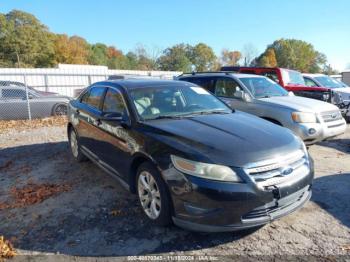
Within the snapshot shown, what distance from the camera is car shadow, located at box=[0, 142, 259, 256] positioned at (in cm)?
304

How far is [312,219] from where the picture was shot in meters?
3.46

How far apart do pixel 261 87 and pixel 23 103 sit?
841cm

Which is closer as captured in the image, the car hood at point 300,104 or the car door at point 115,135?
the car door at point 115,135

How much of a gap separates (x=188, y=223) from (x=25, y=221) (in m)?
2.13

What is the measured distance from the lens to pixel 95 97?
5.06m

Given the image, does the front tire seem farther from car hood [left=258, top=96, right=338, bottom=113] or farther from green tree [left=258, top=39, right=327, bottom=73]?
green tree [left=258, top=39, right=327, bottom=73]

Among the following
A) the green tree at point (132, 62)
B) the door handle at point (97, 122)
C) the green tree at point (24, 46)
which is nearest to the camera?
the door handle at point (97, 122)

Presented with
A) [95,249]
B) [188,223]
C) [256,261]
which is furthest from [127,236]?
[256,261]

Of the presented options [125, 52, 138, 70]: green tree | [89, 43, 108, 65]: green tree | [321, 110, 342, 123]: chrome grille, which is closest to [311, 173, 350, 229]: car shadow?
[321, 110, 342, 123]: chrome grille

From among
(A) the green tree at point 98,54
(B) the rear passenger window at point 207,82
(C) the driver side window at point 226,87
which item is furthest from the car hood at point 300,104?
(A) the green tree at point 98,54

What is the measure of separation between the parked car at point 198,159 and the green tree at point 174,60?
2837 inches

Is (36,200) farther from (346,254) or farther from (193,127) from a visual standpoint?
(346,254)

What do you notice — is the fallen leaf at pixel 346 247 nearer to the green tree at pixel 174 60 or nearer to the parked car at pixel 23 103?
the parked car at pixel 23 103

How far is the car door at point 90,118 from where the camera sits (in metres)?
4.71
